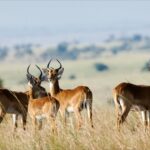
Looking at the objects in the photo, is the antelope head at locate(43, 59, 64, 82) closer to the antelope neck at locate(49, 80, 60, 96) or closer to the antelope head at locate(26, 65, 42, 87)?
the antelope neck at locate(49, 80, 60, 96)

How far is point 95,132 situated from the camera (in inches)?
391

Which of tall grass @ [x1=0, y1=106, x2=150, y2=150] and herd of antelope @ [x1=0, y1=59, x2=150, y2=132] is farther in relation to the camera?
herd of antelope @ [x1=0, y1=59, x2=150, y2=132]

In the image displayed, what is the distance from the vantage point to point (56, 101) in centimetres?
1293

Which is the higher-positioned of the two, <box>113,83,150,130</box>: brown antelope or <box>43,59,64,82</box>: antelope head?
<box>43,59,64,82</box>: antelope head

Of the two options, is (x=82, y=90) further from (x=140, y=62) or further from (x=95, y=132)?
(x=140, y=62)

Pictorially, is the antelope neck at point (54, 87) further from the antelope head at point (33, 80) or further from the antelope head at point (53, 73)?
the antelope head at point (33, 80)

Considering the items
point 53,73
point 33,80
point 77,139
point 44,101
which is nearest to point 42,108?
point 44,101

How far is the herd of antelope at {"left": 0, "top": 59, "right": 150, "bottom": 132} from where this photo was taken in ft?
41.6

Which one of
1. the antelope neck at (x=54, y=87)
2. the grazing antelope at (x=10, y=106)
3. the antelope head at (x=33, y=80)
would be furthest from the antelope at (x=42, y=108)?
the antelope neck at (x=54, y=87)

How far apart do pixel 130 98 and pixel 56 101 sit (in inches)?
52.8

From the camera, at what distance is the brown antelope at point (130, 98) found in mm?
12656

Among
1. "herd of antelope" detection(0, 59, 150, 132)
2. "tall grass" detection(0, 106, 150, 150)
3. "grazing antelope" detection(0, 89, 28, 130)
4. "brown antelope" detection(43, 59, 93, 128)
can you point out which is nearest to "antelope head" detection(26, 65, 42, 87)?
"herd of antelope" detection(0, 59, 150, 132)

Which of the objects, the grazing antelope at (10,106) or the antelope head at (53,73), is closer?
the grazing antelope at (10,106)

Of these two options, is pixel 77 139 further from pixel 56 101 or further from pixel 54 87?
pixel 54 87
